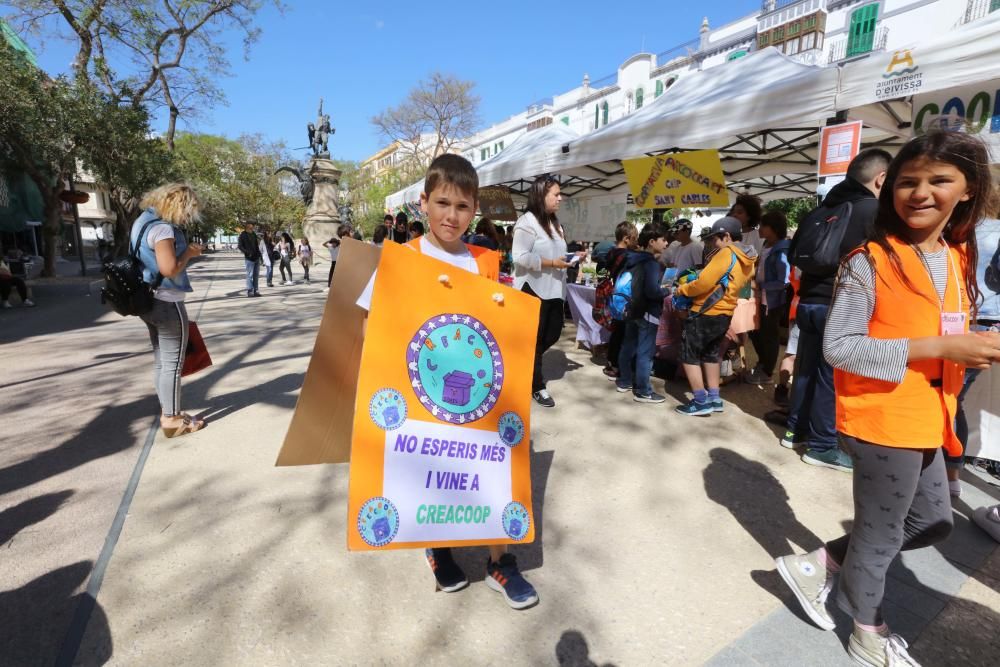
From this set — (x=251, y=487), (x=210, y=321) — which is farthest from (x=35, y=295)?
(x=251, y=487)

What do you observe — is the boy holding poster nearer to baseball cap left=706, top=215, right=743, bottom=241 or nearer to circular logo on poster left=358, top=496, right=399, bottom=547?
circular logo on poster left=358, top=496, right=399, bottom=547

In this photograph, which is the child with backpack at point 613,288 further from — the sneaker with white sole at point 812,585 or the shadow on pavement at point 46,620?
the shadow on pavement at point 46,620

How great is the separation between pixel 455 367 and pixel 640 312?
2885mm

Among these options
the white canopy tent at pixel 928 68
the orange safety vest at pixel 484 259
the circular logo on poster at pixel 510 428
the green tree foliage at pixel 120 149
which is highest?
the green tree foliage at pixel 120 149

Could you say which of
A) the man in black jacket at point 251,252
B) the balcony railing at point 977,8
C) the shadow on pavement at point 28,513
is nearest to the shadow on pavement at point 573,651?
the shadow on pavement at point 28,513

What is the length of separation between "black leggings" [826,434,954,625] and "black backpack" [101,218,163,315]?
3723 mm

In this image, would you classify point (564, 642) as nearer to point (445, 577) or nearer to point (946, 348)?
point (445, 577)

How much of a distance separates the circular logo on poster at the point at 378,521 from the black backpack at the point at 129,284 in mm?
2502

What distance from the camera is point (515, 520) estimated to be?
6.19 feet

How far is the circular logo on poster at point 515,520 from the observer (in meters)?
1.87

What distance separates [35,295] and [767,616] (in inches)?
611

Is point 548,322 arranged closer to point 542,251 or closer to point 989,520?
point 542,251

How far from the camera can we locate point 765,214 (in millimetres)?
4809

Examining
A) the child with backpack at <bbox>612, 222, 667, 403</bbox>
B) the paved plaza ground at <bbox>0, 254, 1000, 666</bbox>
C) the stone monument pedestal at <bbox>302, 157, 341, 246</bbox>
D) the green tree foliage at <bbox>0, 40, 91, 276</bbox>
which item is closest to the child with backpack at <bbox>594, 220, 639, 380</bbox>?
the child with backpack at <bbox>612, 222, 667, 403</bbox>
